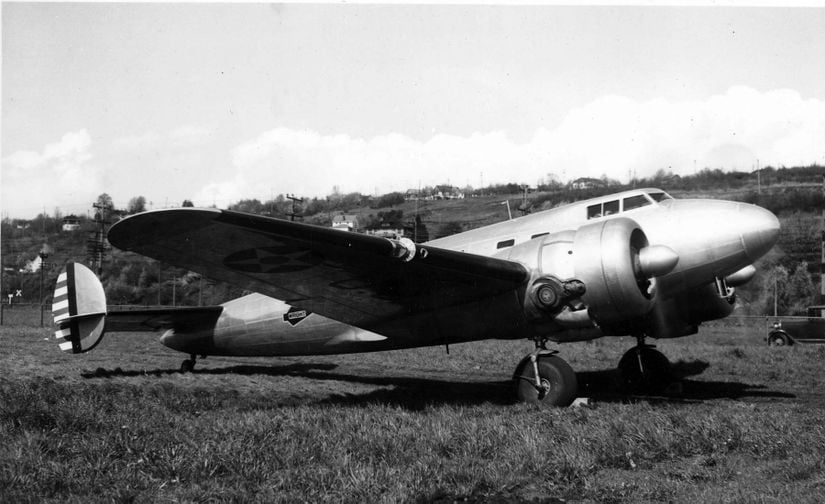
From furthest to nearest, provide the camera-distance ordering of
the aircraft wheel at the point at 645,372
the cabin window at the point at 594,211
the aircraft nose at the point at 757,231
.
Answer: the aircraft wheel at the point at 645,372
the cabin window at the point at 594,211
the aircraft nose at the point at 757,231

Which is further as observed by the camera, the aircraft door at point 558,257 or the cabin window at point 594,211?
the cabin window at point 594,211

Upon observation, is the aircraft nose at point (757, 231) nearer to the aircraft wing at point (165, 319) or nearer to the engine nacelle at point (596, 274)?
the engine nacelle at point (596, 274)

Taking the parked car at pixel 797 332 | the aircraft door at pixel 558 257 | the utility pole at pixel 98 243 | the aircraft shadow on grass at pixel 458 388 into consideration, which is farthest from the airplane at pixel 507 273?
the utility pole at pixel 98 243

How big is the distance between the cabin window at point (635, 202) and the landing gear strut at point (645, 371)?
2335 millimetres

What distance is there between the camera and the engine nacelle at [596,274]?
6723 mm

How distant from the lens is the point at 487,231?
29.8ft

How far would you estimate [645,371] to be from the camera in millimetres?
9453

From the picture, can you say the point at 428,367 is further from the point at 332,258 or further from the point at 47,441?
the point at 47,441

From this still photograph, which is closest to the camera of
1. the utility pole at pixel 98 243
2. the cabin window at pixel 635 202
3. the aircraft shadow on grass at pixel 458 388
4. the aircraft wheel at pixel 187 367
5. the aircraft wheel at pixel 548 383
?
the aircraft wheel at pixel 548 383

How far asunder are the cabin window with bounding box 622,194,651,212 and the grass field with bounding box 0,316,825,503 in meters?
2.72

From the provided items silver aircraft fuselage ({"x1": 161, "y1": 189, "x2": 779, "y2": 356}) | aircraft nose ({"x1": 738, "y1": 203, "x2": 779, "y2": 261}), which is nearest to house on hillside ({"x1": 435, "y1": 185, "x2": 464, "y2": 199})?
silver aircraft fuselage ({"x1": 161, "y1": 189, "x2": 779, "y2": 356})

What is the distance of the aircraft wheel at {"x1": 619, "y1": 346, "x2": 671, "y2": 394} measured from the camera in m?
9.34

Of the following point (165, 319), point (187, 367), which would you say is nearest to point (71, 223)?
point (165, 319)

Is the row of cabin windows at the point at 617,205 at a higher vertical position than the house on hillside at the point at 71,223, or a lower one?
lower
